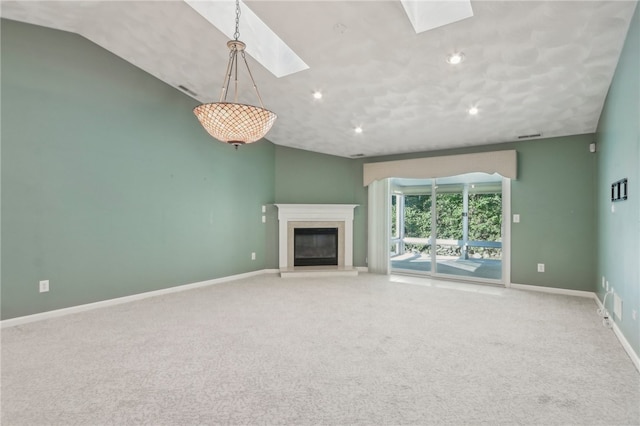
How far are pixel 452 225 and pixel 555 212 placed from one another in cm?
165

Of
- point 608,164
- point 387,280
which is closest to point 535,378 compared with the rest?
point 608,164

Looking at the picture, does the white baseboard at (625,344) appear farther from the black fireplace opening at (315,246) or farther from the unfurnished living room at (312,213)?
the black fireplace opening at (315,246)

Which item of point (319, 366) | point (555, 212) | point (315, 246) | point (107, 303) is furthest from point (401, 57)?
point (107, 303)

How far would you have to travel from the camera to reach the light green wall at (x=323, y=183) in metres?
6.33

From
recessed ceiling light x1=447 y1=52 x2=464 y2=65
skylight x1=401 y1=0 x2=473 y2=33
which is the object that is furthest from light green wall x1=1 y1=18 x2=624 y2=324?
skylight x1=401 y1=0 x2=473 y2=33

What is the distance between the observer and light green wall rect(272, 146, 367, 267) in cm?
633

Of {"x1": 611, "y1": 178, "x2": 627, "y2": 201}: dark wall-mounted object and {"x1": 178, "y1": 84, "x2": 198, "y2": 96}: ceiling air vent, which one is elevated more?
{"x1": 178, "y1": 84, "x2": 198, "y2": 96}: ceiling air vent

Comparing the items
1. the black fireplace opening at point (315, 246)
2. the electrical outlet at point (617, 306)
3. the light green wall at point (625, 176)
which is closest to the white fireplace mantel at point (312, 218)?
the black fireplace opening at point (315, 246)

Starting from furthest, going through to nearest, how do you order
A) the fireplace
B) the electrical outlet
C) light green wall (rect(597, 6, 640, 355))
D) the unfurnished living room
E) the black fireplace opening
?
the black fireplace opening
the fireplace
the electrical outlet
light green wall (rect(597, 6, 640, 355))
the unfurnished living room

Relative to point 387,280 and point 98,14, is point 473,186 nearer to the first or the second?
point 387,280

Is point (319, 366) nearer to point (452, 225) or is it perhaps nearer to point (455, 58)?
point (455, 58)

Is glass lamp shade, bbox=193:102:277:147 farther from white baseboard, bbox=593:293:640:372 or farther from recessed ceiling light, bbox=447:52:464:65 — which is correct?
white baseboard, bbox=593:293:640:372

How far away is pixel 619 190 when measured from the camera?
2797mm

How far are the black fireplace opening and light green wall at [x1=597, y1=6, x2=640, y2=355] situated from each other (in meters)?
4.18
